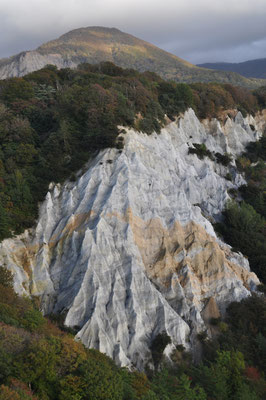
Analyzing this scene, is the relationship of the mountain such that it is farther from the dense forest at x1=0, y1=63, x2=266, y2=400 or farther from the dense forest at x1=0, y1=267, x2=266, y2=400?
the dense forest at x1=0, y1=267, x2=266, y2=400

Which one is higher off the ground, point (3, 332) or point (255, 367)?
point (3, 332)

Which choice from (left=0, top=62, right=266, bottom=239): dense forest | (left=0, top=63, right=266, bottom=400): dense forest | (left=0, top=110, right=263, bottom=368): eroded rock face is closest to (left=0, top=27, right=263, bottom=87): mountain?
(left=0, top=63, right=266, bottom=400): dense forest

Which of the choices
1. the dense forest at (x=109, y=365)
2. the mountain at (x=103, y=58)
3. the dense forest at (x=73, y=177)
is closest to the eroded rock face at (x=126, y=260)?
the dense forest at (x=73, y=177)

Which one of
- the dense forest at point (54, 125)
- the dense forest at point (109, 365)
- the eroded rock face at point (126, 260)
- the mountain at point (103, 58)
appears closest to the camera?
the dense forest at point (109, 365)

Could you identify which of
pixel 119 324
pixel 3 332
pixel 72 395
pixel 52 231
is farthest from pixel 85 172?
pixel 72 395

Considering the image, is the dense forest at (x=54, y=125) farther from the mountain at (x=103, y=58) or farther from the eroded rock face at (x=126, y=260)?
the mountain at (x=103, y=58)

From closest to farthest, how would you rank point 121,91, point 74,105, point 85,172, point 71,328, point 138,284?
point 71,328 → point 138,284 → point 85,172 → point 74,105 → point 121,91

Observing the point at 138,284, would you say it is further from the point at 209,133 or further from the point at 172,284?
the point at 209,133
